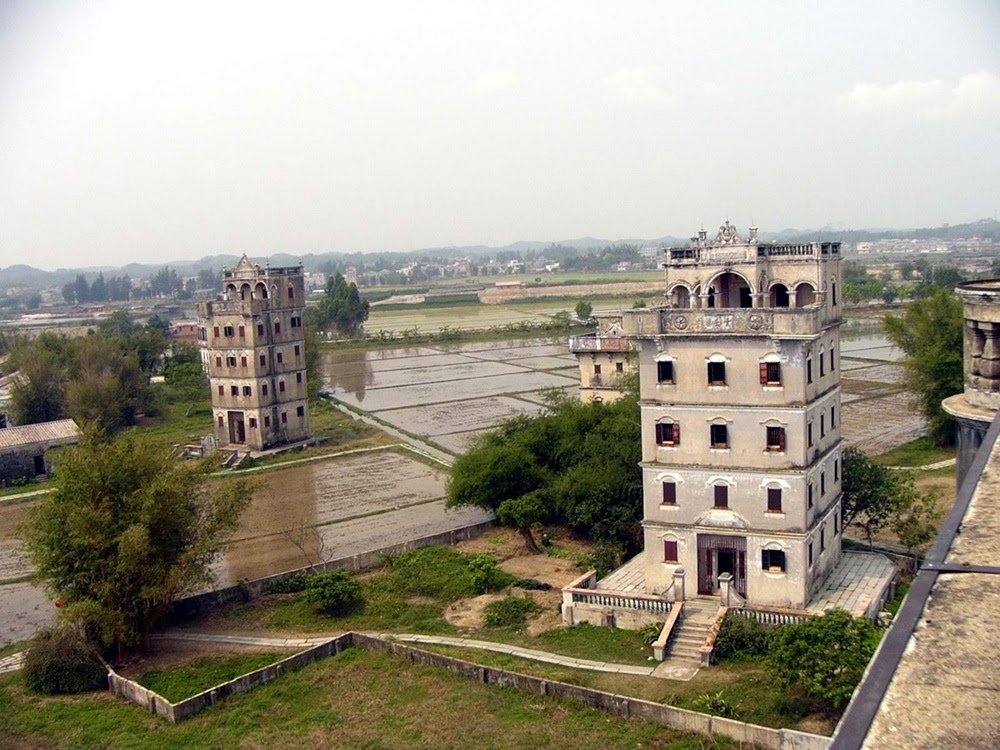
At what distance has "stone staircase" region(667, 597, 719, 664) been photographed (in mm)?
21766

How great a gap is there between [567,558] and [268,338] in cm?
2543

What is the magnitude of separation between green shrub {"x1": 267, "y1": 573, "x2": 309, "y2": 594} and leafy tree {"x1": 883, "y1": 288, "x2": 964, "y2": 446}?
94.3ft

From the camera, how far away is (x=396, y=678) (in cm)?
2150

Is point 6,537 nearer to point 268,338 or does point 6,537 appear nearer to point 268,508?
point 268,508

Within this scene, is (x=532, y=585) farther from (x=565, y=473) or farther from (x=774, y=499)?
(x=774, y=499)

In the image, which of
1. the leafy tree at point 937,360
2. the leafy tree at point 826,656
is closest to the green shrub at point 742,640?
the leafy tree at point 826,656

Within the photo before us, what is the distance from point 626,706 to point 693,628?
14.2 ft

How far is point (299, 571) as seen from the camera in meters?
28.9

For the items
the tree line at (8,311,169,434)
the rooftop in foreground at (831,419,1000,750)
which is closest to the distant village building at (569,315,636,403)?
the tree line at (8,311,169,434)

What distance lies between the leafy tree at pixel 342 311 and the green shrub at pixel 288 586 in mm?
81137

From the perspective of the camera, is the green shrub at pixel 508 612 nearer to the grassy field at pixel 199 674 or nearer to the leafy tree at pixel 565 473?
the leafy tree at pixel 565 473

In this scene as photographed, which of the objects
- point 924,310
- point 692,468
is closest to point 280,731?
point 692,468

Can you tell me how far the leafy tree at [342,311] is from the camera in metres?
108

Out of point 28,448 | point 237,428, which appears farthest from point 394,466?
point 28,448
